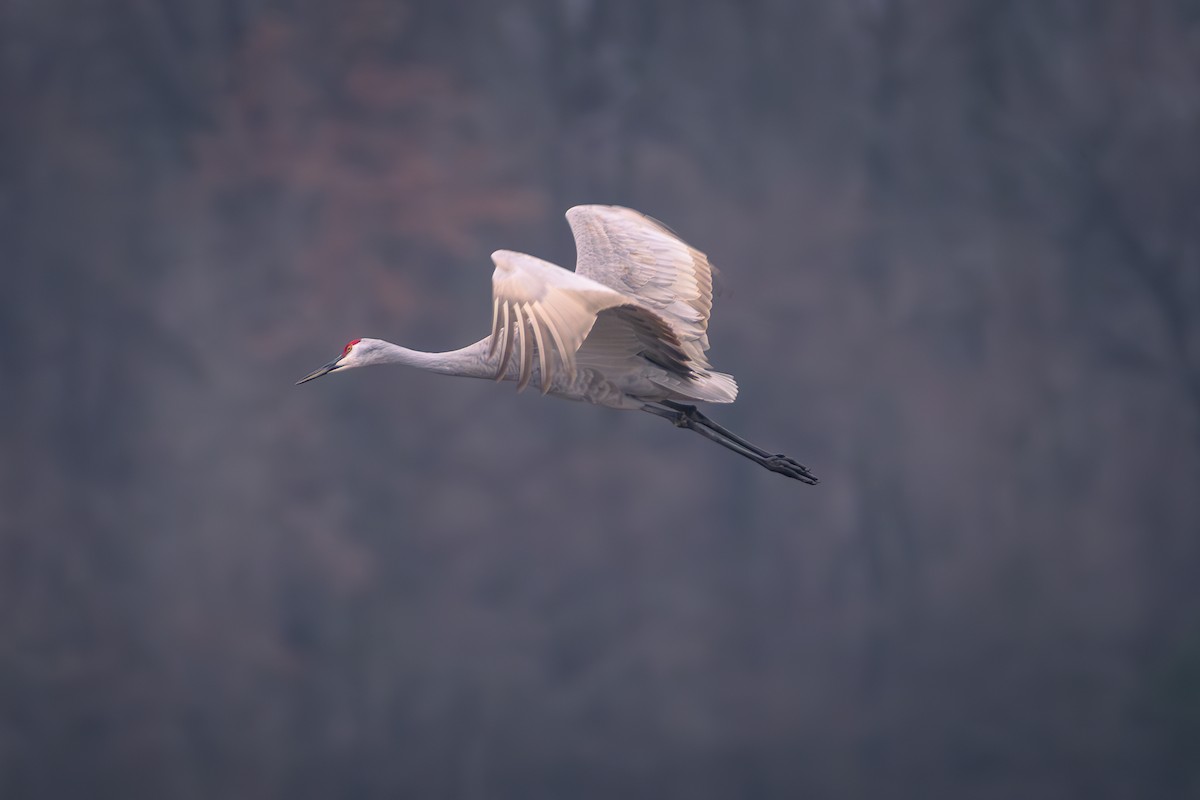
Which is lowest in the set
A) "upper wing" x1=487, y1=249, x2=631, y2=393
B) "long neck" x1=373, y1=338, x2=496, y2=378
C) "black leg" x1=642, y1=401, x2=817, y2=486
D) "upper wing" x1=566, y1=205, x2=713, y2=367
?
"upper wing" x1=487, y1=249, x2=631, y2=393

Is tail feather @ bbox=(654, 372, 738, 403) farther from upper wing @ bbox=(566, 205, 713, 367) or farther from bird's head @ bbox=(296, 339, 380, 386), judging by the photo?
bird's head @ bbox=(296, 339, 380, 386)

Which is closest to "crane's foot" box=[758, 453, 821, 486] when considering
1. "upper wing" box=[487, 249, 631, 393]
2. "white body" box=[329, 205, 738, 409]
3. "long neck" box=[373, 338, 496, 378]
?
"white body" box=[329, 205, 738, 409]

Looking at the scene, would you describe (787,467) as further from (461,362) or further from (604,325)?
(461,362)

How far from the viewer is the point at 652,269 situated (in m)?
6.45

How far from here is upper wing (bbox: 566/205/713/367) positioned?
20.7ft

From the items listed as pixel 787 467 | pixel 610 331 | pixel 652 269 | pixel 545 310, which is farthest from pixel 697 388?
pixel 545 310

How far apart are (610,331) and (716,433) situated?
1238 mm

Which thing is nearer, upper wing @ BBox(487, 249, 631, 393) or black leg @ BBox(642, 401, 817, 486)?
upper wing @ BBox(487, 249, 631, 393)

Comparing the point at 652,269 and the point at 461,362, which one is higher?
the point at 652,269

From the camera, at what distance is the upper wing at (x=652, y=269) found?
249 inches

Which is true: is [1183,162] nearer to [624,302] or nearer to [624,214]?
[624,214]

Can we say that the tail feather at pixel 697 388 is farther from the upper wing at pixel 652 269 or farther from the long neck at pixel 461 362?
the long neck at pixel 461 362

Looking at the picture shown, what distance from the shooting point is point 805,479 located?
22.4ft

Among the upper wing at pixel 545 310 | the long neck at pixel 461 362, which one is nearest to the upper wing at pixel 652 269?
the long neck at pixel 461 362
